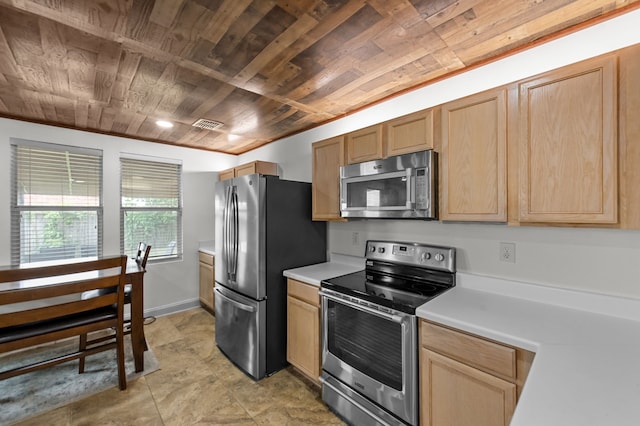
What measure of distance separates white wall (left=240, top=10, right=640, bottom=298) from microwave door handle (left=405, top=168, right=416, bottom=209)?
0.41 meters

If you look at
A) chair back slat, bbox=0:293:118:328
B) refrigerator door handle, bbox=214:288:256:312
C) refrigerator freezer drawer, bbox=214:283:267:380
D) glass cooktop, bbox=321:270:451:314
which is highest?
glass cooktop, bbox=321:270:451:314

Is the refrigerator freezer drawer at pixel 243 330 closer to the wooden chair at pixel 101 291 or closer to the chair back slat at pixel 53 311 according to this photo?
the wooden chair at pixel 101 291

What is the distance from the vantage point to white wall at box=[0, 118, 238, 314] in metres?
2.86

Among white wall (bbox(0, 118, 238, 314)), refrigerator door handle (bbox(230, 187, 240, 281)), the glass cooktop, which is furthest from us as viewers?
white wall (bbox(0, 118, 238, 314))

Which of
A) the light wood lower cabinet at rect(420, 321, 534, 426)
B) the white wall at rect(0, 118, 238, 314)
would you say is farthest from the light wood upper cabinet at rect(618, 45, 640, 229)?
the white wall at rect(0, 118, 238, 314)

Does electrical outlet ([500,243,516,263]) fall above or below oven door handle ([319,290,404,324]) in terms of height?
above

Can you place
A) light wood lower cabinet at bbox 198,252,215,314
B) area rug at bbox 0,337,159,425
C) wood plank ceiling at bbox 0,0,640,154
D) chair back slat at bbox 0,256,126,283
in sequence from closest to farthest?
wood plank ceiling at bbox 0,0,640,154 → chair back slat at bbox 0,256,126,283 → area rug at bbox 0,337,159,425 → light wood lower cabinet at bbox 198,252,215,314

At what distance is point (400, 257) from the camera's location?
2.24 m

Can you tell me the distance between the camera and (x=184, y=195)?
161 inches

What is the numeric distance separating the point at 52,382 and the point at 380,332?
281 centimetres

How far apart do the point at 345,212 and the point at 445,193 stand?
2.63 feet

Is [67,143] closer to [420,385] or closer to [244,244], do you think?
[244,244]

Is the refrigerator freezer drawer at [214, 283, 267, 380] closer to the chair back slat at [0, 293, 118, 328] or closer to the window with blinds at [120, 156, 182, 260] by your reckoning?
the chair back slat at [0, 293, 118, 328]

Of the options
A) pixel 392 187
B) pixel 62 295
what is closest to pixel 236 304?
pixel 62 295
